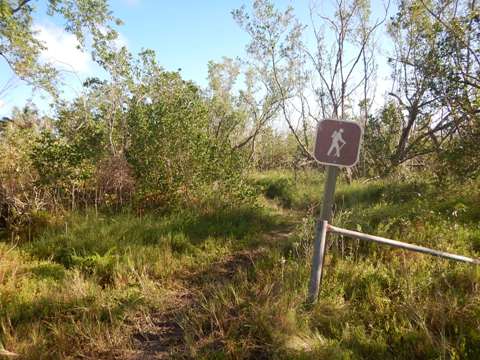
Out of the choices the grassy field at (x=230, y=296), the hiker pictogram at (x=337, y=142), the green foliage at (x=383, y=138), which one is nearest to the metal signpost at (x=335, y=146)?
the hiker pictogram at (x=337, y=142)

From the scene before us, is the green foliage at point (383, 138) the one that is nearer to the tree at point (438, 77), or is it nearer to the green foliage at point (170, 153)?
the tree at point (438, 77)

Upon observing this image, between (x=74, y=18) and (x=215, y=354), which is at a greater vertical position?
(x=74, y=18)

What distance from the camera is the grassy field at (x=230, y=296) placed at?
8.14 feet

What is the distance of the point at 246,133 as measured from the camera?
19.9 meters

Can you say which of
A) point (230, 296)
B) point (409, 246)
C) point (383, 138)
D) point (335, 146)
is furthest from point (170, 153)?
point (383, 138)

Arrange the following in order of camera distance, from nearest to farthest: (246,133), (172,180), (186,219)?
(186,219) → (172,180) → (246,133)

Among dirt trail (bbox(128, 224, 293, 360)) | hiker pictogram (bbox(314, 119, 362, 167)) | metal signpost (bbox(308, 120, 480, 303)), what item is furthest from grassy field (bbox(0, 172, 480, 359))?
hiker pictogram (bbox(314, 119, 362, 167))

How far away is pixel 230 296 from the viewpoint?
10.7 feet

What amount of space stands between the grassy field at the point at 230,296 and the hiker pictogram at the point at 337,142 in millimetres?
1539

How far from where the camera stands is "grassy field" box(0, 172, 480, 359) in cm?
248

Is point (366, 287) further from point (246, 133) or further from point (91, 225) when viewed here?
point (246, 133)

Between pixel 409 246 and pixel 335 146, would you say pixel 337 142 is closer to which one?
pixel 335 146

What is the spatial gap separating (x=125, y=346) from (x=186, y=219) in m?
3.30

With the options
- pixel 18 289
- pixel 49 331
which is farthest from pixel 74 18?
pixel 49 331
